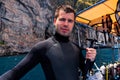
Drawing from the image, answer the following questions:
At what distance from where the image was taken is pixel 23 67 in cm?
175

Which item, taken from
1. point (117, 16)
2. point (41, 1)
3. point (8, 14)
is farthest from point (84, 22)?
point (41, 1)

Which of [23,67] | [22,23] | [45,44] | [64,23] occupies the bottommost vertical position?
[23,67]

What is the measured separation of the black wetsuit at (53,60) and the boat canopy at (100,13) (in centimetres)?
581

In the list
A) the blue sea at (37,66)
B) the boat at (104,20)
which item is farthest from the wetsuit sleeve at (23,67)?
the blue sea at (37,66)

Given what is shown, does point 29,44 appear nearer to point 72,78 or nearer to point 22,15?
point 22,15

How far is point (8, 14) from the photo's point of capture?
38.7 m

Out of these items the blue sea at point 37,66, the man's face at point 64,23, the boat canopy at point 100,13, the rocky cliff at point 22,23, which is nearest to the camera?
the man's face at point 64,23

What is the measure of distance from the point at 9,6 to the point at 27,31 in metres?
6.07

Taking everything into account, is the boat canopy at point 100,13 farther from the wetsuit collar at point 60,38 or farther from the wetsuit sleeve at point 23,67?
the wetsuit sleeve at point 23,67

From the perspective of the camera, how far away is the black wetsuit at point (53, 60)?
1.75 m

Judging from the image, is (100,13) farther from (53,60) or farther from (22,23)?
(22,23)

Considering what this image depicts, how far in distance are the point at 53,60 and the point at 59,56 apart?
72 mm

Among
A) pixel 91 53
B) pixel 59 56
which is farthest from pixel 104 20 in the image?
pixel 59 56

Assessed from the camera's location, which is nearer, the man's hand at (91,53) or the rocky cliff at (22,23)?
the man's hand at (91,53)
